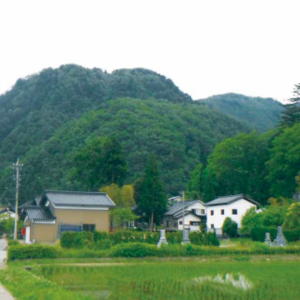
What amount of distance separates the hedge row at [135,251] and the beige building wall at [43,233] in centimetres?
1456

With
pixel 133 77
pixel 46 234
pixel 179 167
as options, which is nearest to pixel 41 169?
pixel 179 167

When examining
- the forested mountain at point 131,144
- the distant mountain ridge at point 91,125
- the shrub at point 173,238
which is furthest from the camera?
the distant mountain ridge at point 91,125

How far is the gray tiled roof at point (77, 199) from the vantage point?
39.9 meters

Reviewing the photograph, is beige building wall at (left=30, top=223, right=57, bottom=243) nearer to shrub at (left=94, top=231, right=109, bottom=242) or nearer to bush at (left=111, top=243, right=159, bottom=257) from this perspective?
shrub at (left=94, top=231, right=109, bottom=242)

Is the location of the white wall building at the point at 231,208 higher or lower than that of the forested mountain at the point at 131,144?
lower

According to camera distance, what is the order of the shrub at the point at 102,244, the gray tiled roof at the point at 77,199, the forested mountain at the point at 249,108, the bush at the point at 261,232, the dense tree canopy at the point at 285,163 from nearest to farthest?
1. the shrub at the point at 102,244
2. the bush at the point at 261,232
3. the gray tiled roof at the point at 77,199
4. the dense tree canopy at the point at 285,163
5. the forested mountain at the point at 249,108

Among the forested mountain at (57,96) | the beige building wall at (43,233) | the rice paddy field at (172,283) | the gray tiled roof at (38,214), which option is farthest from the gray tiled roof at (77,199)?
the forested mountain at (57,96)

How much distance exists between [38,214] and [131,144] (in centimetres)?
3383

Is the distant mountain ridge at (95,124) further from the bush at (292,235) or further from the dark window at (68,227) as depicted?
the bush at (292,235)

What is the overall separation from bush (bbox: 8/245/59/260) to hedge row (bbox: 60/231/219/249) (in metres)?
3.35

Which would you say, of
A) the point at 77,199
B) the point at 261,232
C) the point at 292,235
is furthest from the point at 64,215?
the point at 292,235

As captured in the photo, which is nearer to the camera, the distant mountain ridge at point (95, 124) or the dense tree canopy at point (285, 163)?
the dense tree canopy at point (285, 163)

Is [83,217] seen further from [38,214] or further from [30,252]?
[30,252]

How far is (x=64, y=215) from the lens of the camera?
3959cm
